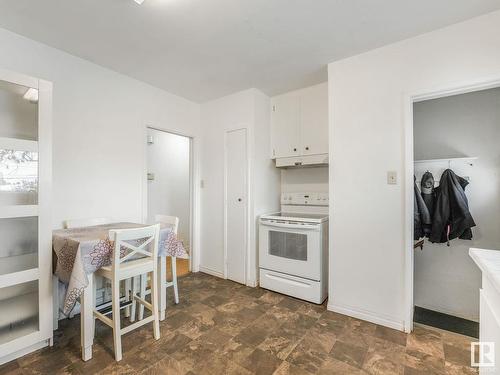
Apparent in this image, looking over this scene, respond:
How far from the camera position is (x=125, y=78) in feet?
8.94

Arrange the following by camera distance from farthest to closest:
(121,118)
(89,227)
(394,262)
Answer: (121,118), (89,227), (394,262)

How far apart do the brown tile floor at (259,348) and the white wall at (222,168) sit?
92 cm

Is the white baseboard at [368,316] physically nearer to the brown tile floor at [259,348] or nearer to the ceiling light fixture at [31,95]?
the brown tile floor at [259,348]

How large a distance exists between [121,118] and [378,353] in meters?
3.19

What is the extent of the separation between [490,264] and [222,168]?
2800mm

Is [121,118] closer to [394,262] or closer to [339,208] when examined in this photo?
[339,208]

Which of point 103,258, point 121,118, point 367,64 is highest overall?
point 367,64

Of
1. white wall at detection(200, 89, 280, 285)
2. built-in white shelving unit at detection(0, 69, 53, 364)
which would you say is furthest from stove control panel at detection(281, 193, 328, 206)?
built-in white shelving unit at detection(0, 69, 53, 364)

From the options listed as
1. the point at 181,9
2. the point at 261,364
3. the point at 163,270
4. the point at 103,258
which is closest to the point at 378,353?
the point at 261,364

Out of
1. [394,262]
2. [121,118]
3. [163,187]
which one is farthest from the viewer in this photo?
[163,187]

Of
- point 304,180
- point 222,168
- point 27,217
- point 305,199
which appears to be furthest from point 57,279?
point 304,180

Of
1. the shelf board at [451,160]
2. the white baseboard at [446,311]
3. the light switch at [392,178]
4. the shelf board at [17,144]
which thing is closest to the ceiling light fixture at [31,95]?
the shelf board at [17,144]

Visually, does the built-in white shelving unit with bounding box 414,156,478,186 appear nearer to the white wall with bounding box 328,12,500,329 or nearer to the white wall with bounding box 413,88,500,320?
the white wall with bounding box 413,88,500,320

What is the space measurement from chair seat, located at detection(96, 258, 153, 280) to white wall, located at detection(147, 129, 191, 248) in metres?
2.31
